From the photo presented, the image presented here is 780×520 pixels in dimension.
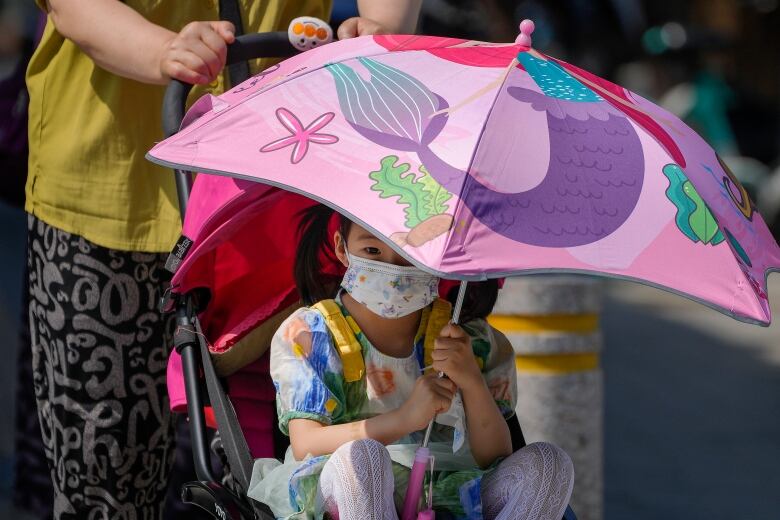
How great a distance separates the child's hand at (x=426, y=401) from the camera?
250 cm

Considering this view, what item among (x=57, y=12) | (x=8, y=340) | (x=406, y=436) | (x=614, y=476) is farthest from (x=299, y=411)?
(x=8, y=340)

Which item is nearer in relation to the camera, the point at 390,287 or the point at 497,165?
the point at 497,165

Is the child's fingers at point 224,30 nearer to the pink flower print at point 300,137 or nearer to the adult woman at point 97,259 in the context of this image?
the adult woman at point 97,259

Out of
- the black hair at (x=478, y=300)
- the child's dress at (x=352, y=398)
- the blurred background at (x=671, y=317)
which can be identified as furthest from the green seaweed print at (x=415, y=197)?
the blurred background at (x=671, y=317)

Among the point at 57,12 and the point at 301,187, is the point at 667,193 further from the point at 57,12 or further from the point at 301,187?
the point at 57,12

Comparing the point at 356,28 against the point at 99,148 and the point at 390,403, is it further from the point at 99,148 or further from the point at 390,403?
the point at 390,403

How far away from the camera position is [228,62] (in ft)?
9.12

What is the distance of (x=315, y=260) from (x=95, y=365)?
0.53 m

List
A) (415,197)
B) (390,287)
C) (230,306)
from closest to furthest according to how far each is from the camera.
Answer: (415,197), (390,287), (230,306)

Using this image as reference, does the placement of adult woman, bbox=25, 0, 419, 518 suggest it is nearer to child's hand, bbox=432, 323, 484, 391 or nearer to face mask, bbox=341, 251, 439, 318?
face mask, bbox=341, 251, 439, 318

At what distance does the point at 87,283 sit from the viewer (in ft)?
9.38

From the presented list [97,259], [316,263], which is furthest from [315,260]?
[97,259]

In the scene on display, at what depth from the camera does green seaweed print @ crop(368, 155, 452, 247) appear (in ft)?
6.44

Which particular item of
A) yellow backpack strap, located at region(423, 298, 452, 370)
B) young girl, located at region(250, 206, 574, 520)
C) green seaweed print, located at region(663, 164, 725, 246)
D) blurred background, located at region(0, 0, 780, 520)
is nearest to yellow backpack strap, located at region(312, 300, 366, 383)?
young girl, located at region(250, 206, 574, 520)
